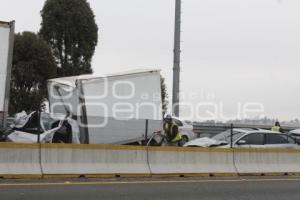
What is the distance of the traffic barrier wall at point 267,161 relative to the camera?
56.3ft

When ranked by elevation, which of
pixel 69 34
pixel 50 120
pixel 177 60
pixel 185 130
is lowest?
pixel 185 130

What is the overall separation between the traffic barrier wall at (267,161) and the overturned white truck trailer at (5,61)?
6.84 m

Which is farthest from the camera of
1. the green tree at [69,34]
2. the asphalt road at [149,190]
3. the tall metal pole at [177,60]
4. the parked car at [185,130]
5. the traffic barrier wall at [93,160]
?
the green tree at [69,34]

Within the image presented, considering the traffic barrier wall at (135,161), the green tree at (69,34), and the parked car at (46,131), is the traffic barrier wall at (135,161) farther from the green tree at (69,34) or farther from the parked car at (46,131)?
the green tree at (69,34)

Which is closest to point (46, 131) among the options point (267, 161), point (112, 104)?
point (112, 104)

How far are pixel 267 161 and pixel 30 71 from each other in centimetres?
2471

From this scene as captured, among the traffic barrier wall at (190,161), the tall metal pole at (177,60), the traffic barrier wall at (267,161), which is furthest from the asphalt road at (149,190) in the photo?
the tall metal pole at (177,60)

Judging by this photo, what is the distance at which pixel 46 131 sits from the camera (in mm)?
18031

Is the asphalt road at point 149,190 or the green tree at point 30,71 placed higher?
the green tree at point 30,71

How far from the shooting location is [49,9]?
4328cm

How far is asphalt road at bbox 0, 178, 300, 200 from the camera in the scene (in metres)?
11.1

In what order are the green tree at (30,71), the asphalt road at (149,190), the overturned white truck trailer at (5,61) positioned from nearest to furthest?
1. the asphalt road at (149,190)
2. the overturned white truck trailer at (5,61)
3. the green tree at (30,71)

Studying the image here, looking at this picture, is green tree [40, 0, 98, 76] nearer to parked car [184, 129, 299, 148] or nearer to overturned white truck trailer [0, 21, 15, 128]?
parked car [184, 129, 299, 148]

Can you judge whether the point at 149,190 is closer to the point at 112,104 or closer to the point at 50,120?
the point at 112,104
